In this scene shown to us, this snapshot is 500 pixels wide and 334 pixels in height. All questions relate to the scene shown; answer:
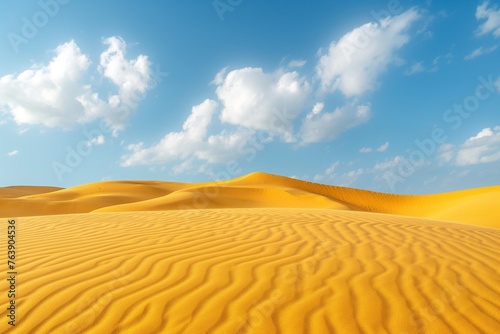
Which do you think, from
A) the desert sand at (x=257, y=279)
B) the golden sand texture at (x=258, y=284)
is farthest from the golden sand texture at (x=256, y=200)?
the golden sand texture at (x=258, y=284)

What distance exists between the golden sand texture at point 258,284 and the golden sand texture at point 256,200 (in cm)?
1278

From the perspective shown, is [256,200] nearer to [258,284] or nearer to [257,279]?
[257,279]

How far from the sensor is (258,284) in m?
3.47

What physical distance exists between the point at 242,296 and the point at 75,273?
1.91 meters

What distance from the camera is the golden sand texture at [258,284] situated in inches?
111

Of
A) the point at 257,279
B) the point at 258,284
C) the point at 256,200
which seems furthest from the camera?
the point at 256,200

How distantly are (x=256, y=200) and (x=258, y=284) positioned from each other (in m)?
22.6

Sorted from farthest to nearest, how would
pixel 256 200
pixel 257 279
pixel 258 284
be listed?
pixel 256 200, pixel 257 279, pixel 258 284

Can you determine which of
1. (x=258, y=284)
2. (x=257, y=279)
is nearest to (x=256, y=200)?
(x=257, y=279)

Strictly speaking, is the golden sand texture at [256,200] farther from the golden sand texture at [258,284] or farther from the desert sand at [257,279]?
the golden sand texture at [258,284]

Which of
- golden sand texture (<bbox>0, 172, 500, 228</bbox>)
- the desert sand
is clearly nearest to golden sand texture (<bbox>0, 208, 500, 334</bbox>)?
the desert sand

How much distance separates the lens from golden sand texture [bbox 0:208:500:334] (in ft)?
9.23

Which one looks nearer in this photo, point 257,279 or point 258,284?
point 258,284

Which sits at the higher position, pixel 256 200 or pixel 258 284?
pixel 256 200
